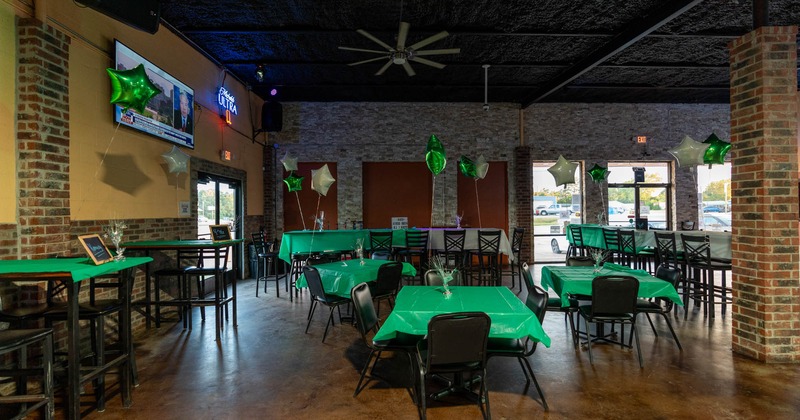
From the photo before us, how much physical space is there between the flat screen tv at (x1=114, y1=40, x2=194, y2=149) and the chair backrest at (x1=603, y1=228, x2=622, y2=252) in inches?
286

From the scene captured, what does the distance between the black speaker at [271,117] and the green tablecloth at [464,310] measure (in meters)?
6.86

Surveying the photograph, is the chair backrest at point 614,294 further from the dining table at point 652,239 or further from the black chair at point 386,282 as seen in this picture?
the dining table at point 652,239

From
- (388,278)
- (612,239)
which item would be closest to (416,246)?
(388,278)

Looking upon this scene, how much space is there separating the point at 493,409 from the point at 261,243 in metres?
5.36

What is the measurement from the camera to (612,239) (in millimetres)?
7062

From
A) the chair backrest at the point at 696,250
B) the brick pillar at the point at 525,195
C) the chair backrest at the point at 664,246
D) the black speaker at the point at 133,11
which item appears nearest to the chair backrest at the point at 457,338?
the black speaker at the point at 133,11

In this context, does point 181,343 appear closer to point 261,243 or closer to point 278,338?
point 278,338

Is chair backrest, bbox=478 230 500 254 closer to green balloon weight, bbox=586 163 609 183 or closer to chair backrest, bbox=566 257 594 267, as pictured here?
chair backrest, bbox=566 257 594 267

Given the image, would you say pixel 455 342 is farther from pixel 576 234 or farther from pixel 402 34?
pixel 576 234

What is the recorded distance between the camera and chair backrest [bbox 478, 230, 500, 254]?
6.55m

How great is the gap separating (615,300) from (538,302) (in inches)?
40.2

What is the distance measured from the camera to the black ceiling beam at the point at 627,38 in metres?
4.90

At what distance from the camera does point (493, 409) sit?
280 centimetres

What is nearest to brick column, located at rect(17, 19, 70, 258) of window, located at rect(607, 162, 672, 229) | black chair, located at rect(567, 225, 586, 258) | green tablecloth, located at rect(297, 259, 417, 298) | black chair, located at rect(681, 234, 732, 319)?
green tablecloth, located at rect(297, 259, 417, 298)
